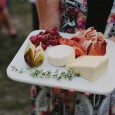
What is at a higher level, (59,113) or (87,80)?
(87,80)

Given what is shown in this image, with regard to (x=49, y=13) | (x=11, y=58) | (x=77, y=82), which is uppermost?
(x=49, y=13)

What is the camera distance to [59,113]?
2.30 m

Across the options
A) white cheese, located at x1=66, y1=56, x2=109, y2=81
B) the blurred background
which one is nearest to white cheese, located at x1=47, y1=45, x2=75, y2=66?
white cheese, located at x1=66, y1=56, x2=109, y2=81

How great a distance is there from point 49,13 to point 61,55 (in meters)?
0.30

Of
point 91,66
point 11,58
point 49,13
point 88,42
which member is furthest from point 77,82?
point 11,58

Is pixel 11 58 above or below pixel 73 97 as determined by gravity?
below

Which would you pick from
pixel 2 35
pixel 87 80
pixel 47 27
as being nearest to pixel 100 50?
pixel 87 80

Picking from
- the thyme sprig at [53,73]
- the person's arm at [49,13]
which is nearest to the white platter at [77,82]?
the thyme sprig at [53,73]

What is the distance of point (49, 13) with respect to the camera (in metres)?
2.26

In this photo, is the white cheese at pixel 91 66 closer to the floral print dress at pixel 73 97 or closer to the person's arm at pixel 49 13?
the floral print dress at pixel 73 97

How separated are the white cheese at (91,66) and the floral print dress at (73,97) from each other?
0.18 m

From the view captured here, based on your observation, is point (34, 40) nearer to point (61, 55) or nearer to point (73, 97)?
point (61, 55)

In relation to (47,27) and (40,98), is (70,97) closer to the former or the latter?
(40,98)

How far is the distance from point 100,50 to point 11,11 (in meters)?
3.53
